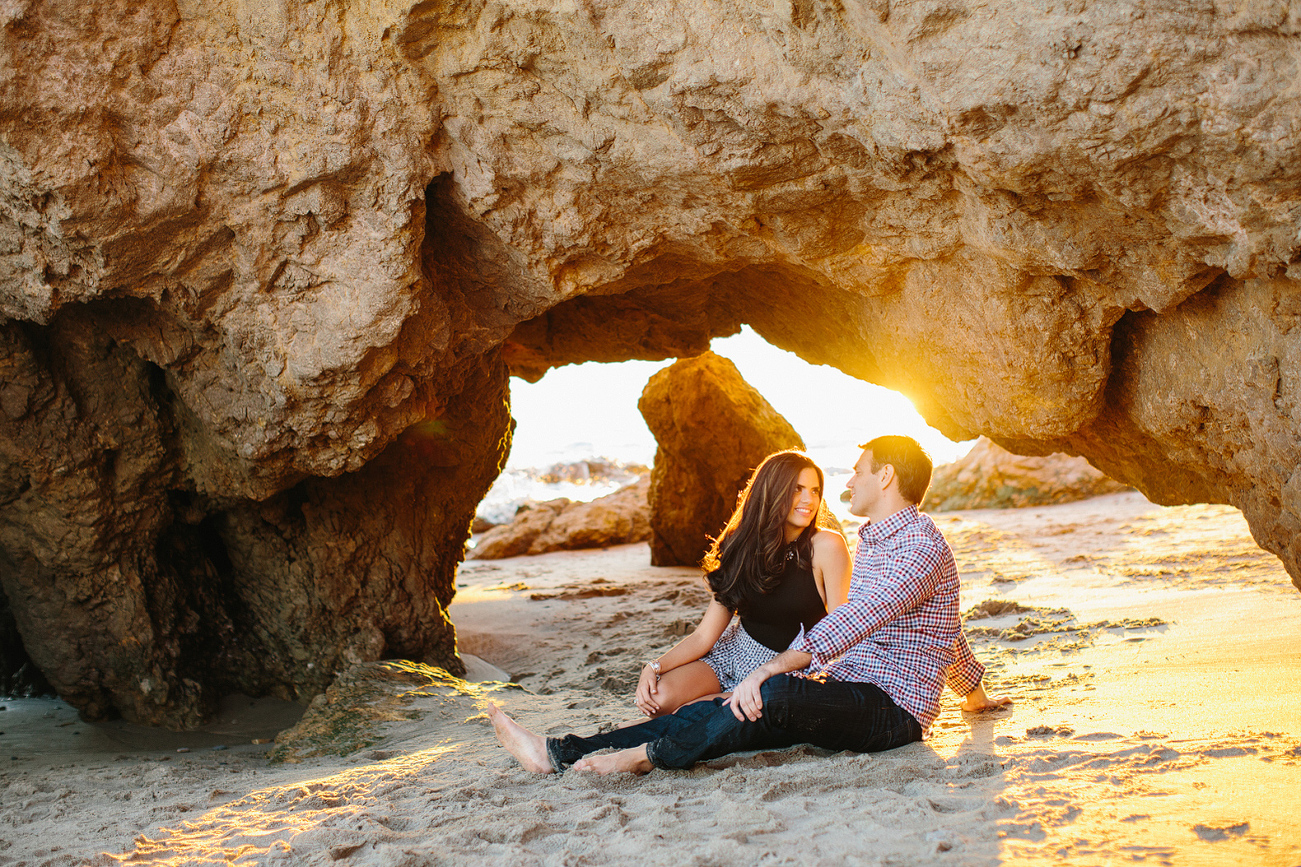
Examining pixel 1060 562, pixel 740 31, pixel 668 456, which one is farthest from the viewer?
pixel 668 456

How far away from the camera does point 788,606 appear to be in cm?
361

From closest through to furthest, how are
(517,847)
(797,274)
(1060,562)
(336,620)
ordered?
(517,847) < (797,274) < (336,620) < (1060,562)

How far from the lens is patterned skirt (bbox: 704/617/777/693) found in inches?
144

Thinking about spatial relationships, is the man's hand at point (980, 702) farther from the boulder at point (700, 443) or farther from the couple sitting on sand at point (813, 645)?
the boulder at point (700, 443)

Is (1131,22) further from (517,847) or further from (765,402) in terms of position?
(765,402)

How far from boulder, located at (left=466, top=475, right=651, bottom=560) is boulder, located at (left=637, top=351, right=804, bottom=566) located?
2.04 meters

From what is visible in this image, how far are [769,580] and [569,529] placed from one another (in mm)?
9676

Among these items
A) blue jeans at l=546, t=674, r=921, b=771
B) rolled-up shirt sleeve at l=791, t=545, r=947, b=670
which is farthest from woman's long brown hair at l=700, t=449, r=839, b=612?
blue jeans at l=546, t=674, r=921, b=771

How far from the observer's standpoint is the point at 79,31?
10.7 ft

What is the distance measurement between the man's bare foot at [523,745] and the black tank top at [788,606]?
106cm

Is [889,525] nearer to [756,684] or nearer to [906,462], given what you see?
[906,462]

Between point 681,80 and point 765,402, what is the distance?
7779 millimetres

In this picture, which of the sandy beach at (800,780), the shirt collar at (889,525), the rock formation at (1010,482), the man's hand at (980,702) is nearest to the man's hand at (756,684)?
→ the sandy beach at (800,780)

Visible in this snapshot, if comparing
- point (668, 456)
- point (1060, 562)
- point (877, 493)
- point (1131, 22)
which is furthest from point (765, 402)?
point (1131, 22)
